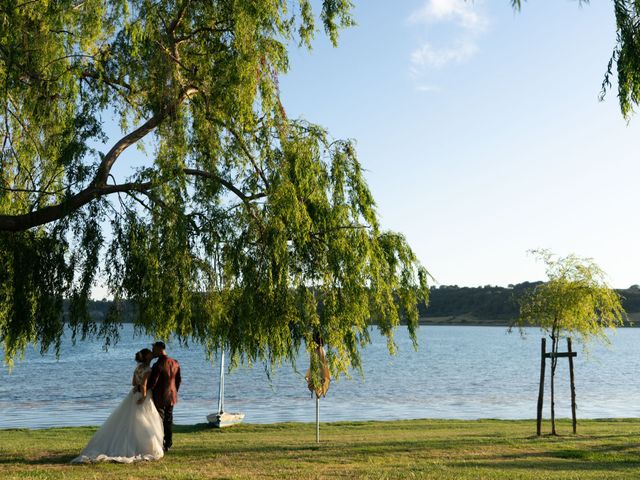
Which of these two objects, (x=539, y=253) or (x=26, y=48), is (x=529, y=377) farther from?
(x=26, y=48)

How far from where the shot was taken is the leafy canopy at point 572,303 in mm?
17891

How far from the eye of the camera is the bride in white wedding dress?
11820 mm

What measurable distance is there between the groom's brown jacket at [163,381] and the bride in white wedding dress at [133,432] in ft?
0.56

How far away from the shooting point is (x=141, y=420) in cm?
1212

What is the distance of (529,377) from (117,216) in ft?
172

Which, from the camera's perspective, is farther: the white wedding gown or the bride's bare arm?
the bride's bare arm

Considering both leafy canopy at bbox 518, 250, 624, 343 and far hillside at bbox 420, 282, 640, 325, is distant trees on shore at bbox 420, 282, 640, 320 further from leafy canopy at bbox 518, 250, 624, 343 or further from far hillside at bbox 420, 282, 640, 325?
leafy canopy at bbox 518, 250, 624, 343

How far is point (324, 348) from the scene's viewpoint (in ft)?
37.2

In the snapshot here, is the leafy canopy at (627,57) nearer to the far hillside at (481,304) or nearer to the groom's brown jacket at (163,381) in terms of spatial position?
the groom's brown jacket at (163,381)

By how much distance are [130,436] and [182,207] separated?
3.90 meters

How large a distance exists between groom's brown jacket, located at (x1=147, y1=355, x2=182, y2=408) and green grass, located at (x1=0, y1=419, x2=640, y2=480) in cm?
95

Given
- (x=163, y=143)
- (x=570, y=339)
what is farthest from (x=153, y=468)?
(x=570, y=339)

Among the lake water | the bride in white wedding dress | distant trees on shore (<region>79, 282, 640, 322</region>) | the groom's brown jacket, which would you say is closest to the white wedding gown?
the bride in white wedding dress

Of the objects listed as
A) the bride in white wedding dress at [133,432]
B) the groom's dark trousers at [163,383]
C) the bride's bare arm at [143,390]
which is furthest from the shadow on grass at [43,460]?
the groom's dark trousers at [163,383]
